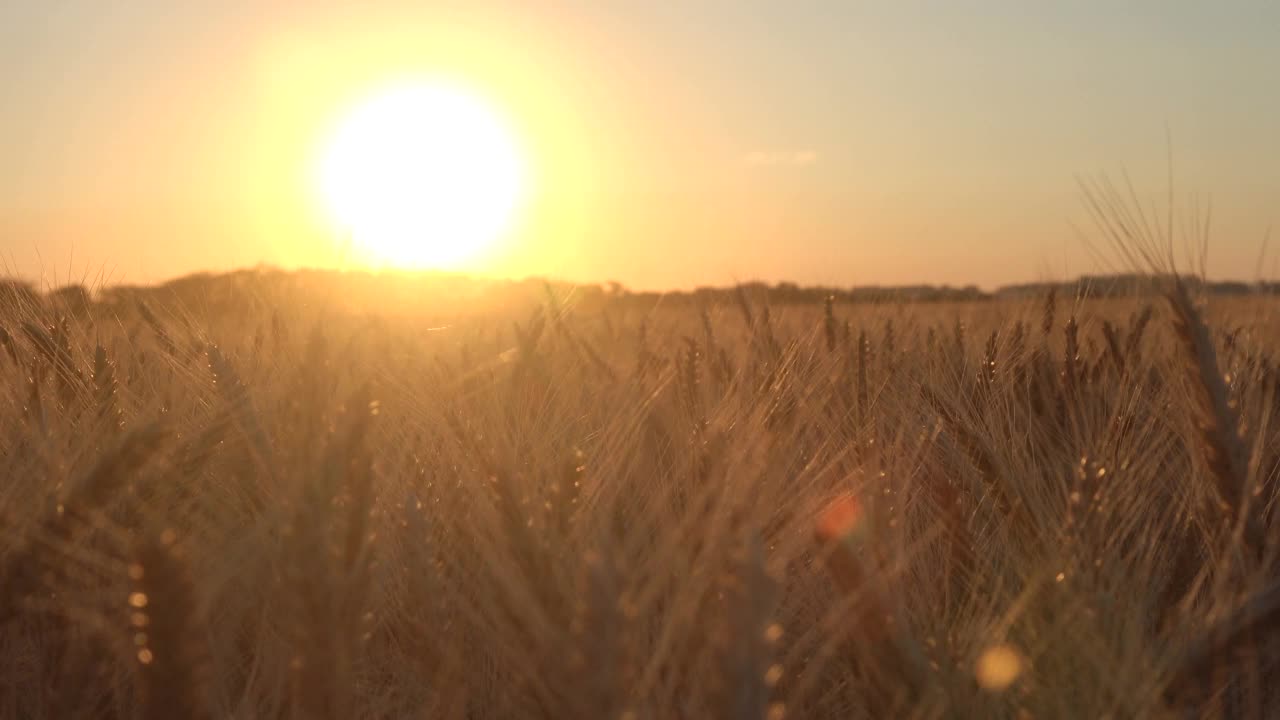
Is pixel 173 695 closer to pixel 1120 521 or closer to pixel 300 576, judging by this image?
pixel 300 576

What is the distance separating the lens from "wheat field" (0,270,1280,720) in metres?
0.58

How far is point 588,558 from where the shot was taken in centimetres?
45

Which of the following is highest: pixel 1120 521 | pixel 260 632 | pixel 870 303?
pixel 870 303

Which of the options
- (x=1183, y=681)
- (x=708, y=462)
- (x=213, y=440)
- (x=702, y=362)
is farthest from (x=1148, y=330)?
(x=213, y=440)

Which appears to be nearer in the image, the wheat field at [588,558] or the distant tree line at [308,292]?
the wheat field at [588,558]

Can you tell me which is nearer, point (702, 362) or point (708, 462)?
point (708, 462)

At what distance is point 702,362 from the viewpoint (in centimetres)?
180

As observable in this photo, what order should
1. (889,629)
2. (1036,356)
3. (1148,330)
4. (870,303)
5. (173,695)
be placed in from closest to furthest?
(173,695)
(889,629)
(1036,356)
(1148,330)
(870,303)

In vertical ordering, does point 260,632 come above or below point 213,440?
below

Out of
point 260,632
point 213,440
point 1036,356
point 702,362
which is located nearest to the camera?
point 260,632

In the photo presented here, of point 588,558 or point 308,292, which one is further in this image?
point 308,292

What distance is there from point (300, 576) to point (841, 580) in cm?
41

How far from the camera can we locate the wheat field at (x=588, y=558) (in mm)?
577

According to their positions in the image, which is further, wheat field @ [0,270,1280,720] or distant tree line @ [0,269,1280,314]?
distant tree line @ [0,269,1280,314]
